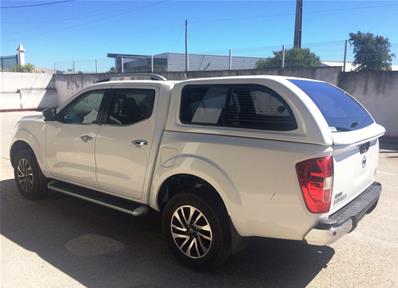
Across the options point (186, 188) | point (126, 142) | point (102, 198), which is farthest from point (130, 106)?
point (186, 188)

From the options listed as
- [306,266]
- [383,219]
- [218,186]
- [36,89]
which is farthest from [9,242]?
[36,89]

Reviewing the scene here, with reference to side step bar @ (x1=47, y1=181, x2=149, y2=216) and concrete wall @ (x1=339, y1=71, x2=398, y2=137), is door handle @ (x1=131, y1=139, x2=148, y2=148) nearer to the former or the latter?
side step bar @ (x1=47, y1=181, x2=149, y2=216)

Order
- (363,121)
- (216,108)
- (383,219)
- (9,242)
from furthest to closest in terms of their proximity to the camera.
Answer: (383,219)
(9,242)
(363,121)
(216,108)

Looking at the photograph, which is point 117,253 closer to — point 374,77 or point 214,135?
point 214,135

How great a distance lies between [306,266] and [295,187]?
117cm

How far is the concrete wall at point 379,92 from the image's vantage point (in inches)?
505

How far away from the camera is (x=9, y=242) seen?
4.40 meters

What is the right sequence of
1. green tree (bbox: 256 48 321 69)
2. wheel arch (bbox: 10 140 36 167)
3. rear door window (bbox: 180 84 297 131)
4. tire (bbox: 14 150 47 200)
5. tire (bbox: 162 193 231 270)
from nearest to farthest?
rear door window (bbox: 180 84 297 131), tire (bbox: 162 193 231 270), tire (bbox: 14 150 47 200), wheel arch (bbox: 10 140 36 167), green tree (bbox: 256 48 321 69)

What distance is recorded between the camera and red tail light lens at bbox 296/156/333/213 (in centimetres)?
304

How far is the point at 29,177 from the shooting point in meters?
5.78

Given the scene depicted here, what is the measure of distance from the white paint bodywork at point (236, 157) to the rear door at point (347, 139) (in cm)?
1

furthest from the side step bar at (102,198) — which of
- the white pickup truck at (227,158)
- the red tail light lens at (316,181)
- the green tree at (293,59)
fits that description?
the green tree at (293,59)

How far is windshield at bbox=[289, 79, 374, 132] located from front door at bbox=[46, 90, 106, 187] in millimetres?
2427

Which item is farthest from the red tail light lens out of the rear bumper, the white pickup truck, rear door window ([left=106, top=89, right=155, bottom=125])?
Result: rear door window ([left=106, top=89, right=155, bottom=125])
